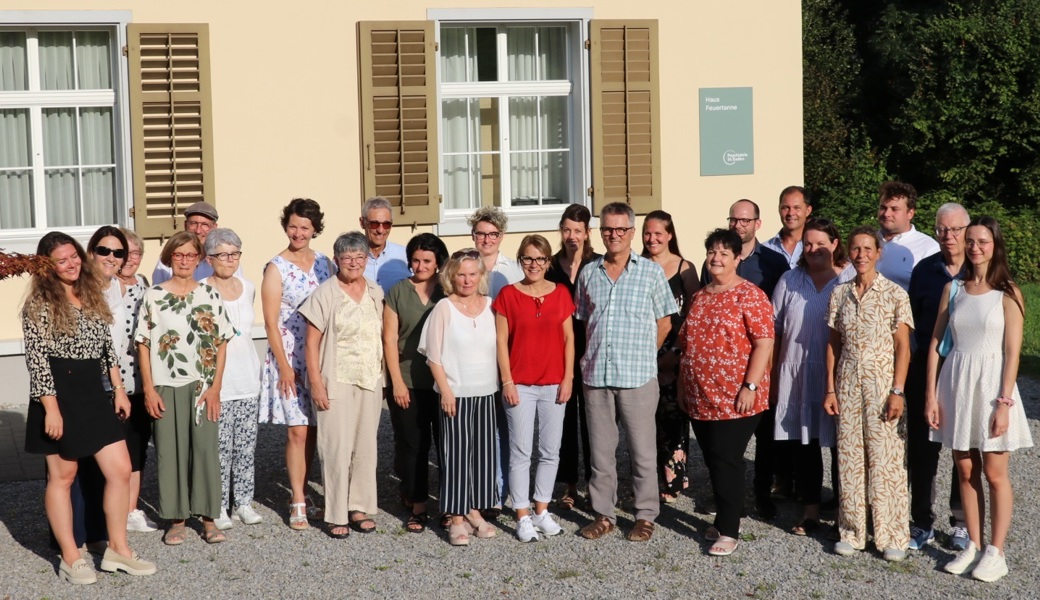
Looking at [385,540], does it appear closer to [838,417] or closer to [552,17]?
[838,417]

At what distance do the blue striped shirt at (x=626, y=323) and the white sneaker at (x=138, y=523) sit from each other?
2182 mm

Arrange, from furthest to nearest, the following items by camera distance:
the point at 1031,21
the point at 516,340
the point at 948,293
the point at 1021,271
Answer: the point at 1031,21 < the point at 1021,271 < the point at 516,340 < the point at 948,293

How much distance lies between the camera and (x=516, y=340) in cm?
603

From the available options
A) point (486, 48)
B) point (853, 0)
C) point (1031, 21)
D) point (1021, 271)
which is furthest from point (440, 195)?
point (853, 0)

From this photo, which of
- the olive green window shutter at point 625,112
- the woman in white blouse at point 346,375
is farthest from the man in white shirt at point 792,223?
the olive green window shutter at point 625,112

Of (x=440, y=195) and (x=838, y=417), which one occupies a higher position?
(x=440, y=195)

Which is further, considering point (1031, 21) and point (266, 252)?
point (1031, 21)

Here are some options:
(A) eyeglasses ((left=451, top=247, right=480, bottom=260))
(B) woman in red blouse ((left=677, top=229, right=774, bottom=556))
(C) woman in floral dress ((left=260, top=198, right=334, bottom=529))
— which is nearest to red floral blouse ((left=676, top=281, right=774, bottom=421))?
(B) woman in red blouse ((left=677, top=229, right=774, bottom=556))

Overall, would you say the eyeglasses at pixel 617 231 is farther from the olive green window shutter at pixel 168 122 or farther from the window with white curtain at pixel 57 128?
the window with white curtain at pixel 57 128

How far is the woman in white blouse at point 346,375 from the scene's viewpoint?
6.05 metres

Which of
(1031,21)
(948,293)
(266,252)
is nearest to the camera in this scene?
(948,293)

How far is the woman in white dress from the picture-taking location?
5352mm

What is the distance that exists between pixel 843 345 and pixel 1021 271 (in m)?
10.7

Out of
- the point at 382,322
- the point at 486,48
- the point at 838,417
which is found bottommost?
the point at 838,417
